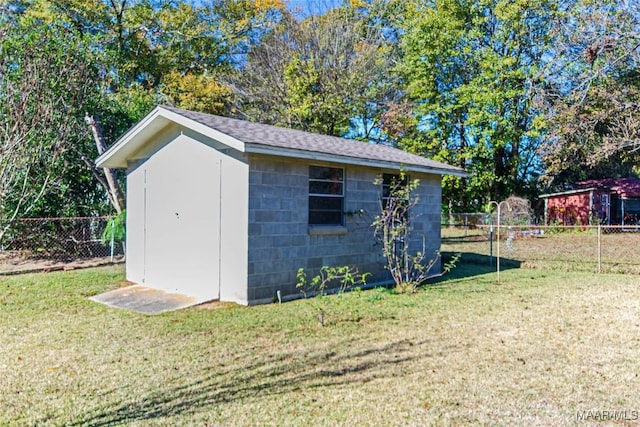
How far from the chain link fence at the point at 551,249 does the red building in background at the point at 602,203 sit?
2200 mm

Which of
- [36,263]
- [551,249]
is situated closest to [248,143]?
[36,263]

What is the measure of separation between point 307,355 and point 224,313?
2.39 meters

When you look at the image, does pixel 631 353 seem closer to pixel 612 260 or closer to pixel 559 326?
pixel 559 326

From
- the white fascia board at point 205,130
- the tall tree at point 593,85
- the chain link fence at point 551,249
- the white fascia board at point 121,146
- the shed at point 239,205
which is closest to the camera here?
the white fascia board at point 205,130

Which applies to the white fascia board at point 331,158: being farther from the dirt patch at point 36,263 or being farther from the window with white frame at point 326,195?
the dirt patch at point 36,263

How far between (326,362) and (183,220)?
189 inches

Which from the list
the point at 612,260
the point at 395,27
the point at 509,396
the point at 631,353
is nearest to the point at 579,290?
the point at 631,353

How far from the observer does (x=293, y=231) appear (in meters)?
8.16

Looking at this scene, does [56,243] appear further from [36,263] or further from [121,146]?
[121,146]

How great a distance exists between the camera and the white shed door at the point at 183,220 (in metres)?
7.93

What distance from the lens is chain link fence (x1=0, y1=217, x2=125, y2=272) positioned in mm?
12453

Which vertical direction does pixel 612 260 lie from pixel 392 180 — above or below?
below

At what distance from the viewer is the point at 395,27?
26578 mm

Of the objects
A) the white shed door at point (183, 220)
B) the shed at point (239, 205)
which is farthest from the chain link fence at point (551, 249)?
the white shed door at point (183, 220)
